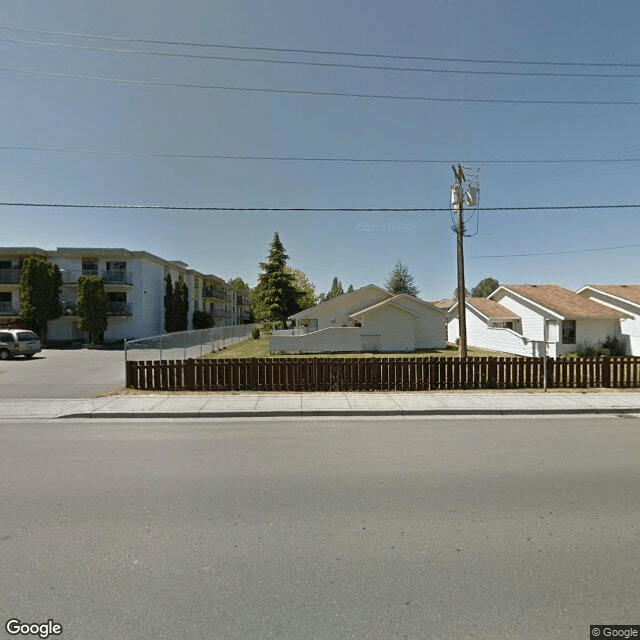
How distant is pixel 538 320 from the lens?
2272 cm

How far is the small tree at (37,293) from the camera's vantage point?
26.3 metres

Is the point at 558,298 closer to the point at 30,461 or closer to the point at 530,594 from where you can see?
the point at 530,594

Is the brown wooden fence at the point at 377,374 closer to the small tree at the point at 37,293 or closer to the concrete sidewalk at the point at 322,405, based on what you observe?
the concrete sidewalk at the point at 322,405

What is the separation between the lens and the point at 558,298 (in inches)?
931

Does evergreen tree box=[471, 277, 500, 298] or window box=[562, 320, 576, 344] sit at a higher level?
evergreen tree box=[471, 277, 500, 298]

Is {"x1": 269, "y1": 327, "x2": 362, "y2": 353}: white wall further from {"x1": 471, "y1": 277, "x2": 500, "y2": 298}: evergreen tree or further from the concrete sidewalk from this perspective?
{"x1": 471, "y1": 277, "x2": 500, "y2": 298}: evergreen tree

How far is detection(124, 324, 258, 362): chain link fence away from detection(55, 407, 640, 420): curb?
3.21 meters

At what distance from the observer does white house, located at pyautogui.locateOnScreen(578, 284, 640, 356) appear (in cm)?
2028

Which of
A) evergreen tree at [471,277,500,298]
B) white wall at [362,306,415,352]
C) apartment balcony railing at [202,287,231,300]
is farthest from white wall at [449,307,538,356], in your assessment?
evergreen tree at [471,277,500,298]

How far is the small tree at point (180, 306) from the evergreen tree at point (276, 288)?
25.8 ft

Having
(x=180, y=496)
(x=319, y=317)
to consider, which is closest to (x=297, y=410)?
(x=180, y=496)

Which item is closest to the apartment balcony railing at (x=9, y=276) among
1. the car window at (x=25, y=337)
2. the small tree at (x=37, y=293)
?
the small tree at (x=37, y=293)

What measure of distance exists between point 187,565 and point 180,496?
121 cm

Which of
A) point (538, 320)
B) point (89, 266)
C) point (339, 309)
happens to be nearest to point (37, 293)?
point (89, 266)
